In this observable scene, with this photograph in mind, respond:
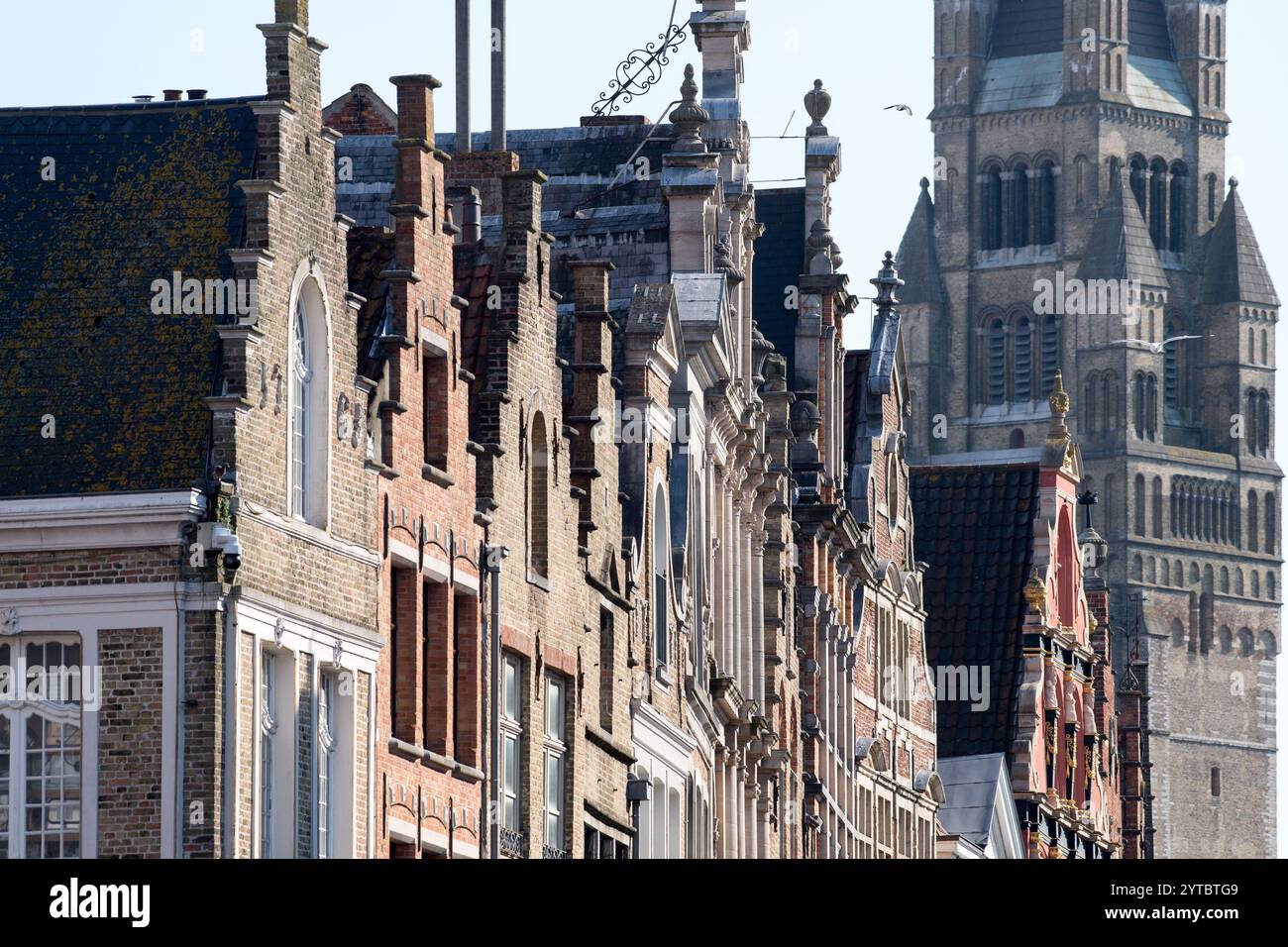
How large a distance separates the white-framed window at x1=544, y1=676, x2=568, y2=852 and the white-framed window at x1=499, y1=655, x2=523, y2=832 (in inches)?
41.8

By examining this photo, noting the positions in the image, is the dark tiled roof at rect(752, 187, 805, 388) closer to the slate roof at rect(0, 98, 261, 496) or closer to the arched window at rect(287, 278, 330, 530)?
the slate roof at rect(0, 98, 261, 496)

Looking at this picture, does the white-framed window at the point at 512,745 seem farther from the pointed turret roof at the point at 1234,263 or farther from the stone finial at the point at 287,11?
the pointed turret roof at the point at 1234,263

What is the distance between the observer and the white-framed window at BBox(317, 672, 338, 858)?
104ft

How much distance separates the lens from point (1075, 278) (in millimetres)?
197625

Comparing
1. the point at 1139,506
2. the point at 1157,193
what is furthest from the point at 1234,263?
the point at 1139,506

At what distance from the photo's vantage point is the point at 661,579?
4412 centimetres

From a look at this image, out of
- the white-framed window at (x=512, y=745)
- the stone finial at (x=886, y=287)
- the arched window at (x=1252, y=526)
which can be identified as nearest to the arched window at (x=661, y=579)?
the white-framed window at (x=512, y=745)

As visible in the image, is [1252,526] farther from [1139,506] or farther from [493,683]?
[493,683]

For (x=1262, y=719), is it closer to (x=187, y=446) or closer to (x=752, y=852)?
(x=752, y=852)

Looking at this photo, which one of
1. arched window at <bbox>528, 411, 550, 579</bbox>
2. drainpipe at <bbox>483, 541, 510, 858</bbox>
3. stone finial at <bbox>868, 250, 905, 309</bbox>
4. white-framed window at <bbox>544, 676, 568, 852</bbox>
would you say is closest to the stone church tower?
stone finial at <bbox>868, 250, 905, 309</bbox>

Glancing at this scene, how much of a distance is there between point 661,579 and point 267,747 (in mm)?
13696
